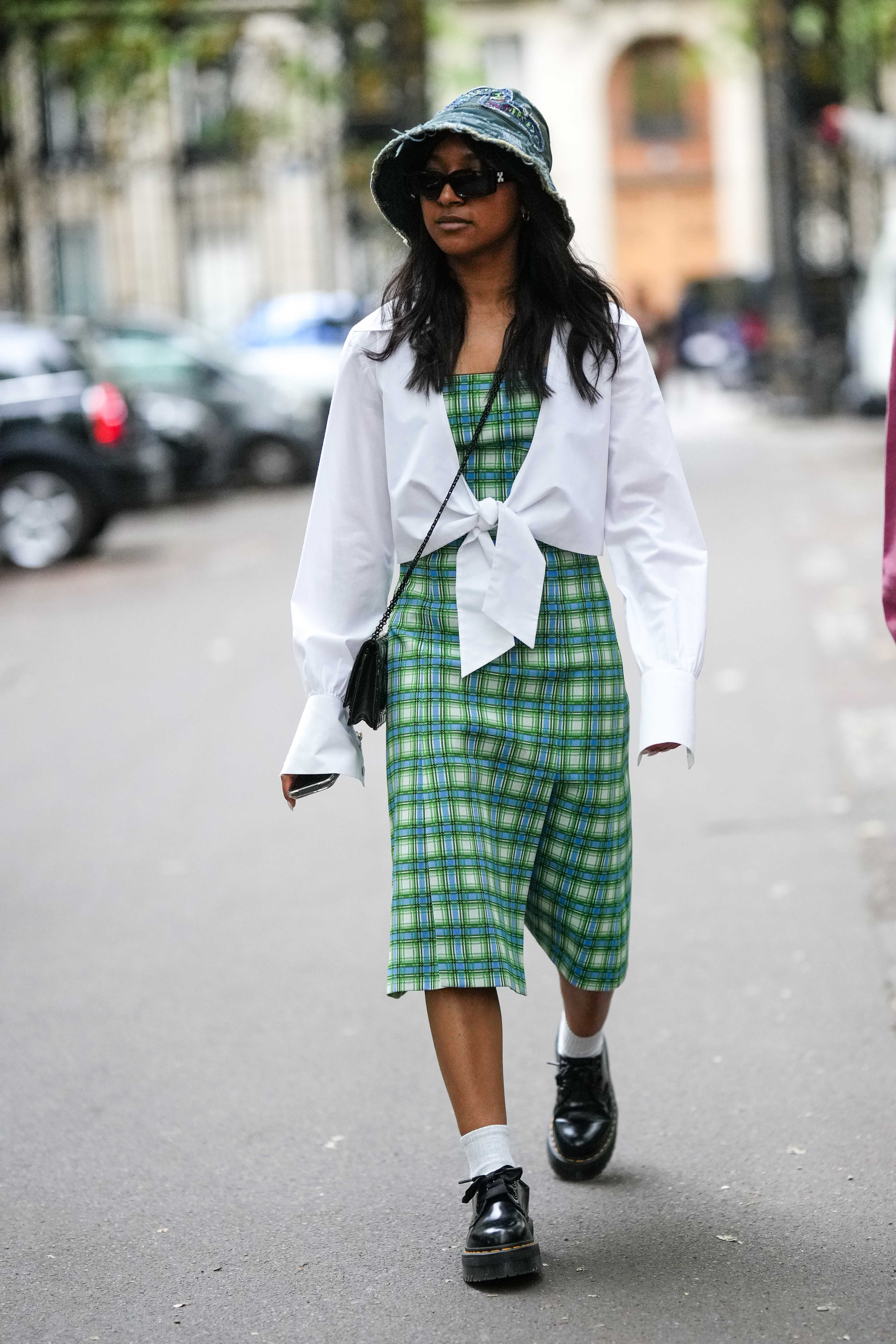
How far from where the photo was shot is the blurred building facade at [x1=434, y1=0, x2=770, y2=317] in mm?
45594

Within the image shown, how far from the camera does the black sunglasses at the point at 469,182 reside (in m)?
3.37

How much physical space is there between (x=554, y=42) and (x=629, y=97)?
2.90 m

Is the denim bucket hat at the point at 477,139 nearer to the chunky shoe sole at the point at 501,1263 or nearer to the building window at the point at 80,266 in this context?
the chunky shoe sole at the point at 501,1263

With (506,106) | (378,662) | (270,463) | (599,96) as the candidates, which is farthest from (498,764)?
(599,96)

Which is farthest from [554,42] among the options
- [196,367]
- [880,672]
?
[880,672]

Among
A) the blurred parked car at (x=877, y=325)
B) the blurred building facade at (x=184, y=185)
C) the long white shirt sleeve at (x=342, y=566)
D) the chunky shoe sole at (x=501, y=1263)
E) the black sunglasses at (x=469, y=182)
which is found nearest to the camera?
the chunky shoe sole at (x=501, y=1263)

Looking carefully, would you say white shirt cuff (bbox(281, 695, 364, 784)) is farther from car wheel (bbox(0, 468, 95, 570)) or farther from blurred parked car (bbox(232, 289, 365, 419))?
blurred parked car (bbox(232, 289, 365, 419))

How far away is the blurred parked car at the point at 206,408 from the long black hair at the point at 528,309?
48.6 feet

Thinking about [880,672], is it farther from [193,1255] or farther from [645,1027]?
[193,1255]

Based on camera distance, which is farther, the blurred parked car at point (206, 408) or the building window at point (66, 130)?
the building window at point (66, 130)

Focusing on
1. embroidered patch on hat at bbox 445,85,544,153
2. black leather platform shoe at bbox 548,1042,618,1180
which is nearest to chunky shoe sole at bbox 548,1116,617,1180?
black leather platform shoe at bbox 548,1042,618,1180

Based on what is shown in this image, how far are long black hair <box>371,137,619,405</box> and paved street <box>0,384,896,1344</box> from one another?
154cm

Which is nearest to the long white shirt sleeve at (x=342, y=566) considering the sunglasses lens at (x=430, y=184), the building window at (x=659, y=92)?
the sunglasses lens at (x=430, y=184)

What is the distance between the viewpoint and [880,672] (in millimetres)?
8648
